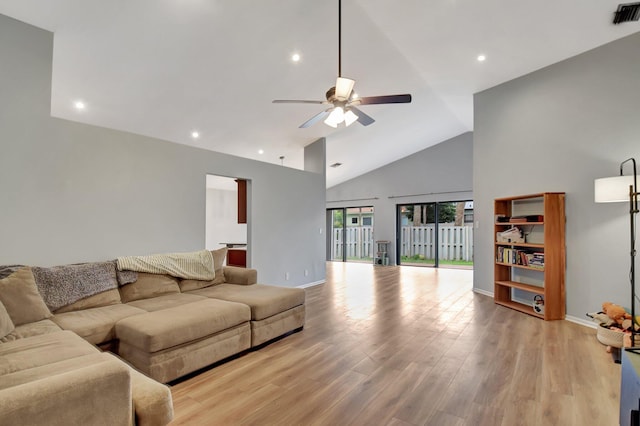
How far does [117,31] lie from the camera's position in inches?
117

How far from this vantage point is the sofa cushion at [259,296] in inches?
120

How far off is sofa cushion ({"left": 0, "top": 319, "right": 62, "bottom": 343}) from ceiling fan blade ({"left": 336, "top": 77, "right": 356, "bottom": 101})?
2972 millimetres

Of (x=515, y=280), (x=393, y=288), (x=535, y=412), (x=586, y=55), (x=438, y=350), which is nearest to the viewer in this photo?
(x=535, y=412)

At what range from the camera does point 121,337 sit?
2408 millimetres

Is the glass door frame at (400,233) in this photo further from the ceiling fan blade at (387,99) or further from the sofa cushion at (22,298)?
the sofa cushion at (22,298)

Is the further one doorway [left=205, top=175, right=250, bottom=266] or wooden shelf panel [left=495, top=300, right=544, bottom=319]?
doorway [left=205, top=175, right=250, bottom=266]

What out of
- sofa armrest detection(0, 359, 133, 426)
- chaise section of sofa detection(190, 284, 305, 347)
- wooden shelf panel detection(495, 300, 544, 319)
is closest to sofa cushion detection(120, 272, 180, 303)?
chaise section of sofa detection(190, 284, 305, 347)

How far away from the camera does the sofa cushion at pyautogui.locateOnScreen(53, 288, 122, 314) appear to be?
2.71 meters

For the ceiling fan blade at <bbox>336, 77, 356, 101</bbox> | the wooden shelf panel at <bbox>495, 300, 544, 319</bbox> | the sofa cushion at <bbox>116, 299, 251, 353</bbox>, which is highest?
the ceiling fan blade at <bbox>336, 77, 356, 101</bbox>

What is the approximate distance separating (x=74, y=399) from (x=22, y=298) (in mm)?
1684

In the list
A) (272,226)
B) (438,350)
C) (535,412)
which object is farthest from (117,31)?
(535,412)

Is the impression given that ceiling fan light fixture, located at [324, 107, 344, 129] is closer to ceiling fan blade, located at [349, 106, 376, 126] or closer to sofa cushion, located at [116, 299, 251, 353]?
ceiling fan blade, located at [349, 106, 376, 126]

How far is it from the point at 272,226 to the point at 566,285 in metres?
4.37

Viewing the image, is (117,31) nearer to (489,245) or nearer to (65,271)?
(65,271)
